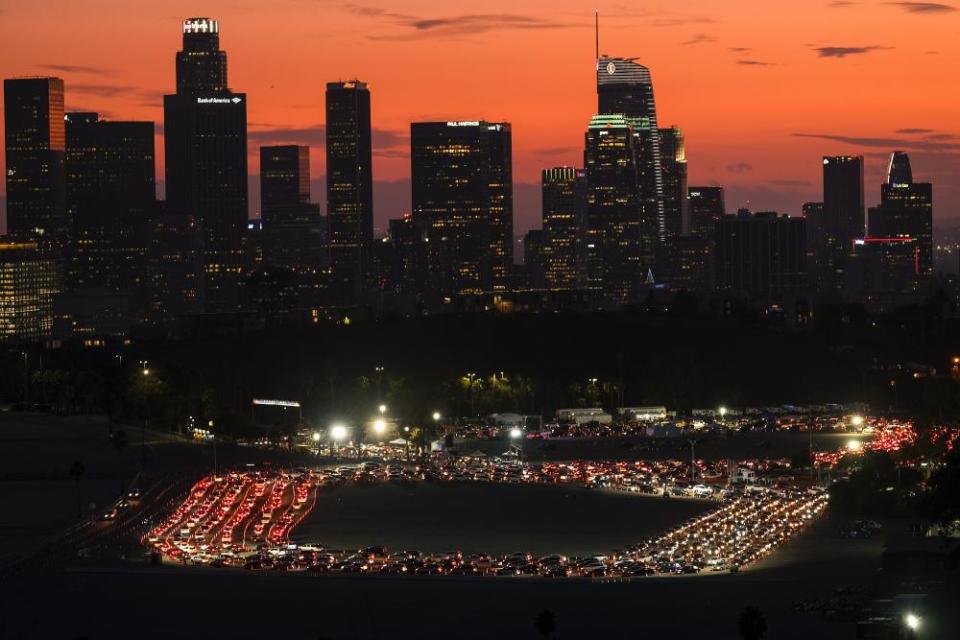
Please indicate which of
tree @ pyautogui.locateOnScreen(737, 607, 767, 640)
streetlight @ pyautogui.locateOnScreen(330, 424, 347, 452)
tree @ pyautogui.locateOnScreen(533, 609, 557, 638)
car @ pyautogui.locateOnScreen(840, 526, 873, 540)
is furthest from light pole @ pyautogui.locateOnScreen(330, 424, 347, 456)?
tree @ pyautogui.locateOnScreen(737, 607, 767, 640)

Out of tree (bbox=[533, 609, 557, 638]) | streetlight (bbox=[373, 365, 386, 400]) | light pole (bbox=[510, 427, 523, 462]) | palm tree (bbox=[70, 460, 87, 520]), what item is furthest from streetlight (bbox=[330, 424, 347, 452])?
tree (bbox=[533, 609, 557, 638])

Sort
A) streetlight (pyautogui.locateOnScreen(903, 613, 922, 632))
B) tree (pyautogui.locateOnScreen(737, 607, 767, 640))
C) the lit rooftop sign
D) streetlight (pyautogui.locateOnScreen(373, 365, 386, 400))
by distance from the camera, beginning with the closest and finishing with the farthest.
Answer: tree (pyautogui.locateOnScreen(737, 607, 767, 640)) → streetlight (pyautogui.locateOnScreen(903, 613, 922, 632)) → the lit rooftop sign → streetlight (pyautogui.locateOnScreen(373, 365, 386, 400))

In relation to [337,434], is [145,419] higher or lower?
higher

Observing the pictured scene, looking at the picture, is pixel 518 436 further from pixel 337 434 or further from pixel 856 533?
pixel 856 533

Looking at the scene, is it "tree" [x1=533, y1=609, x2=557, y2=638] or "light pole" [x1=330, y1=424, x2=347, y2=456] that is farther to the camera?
"light pole" [x1=330, y1=424, x2=347, y2=456]

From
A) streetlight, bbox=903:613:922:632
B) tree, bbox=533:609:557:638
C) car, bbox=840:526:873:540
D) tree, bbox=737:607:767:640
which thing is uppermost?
tree, bbox=737:607:767:640

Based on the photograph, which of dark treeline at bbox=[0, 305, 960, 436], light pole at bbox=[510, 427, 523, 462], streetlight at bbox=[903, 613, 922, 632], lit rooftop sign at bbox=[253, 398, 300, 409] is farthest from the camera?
lit rooftop sign at bbox=[253, 398, 300, 409]

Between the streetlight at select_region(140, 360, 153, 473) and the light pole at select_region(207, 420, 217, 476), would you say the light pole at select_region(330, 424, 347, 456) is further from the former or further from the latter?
the streetlight at select_region(140, 360, 153, 473)

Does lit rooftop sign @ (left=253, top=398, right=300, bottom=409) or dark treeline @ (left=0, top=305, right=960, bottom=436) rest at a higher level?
dark treeline @ (left=0, top=305, right=960, bottom=436)

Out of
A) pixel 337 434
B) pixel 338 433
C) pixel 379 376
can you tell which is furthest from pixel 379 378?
pixel 337 434
